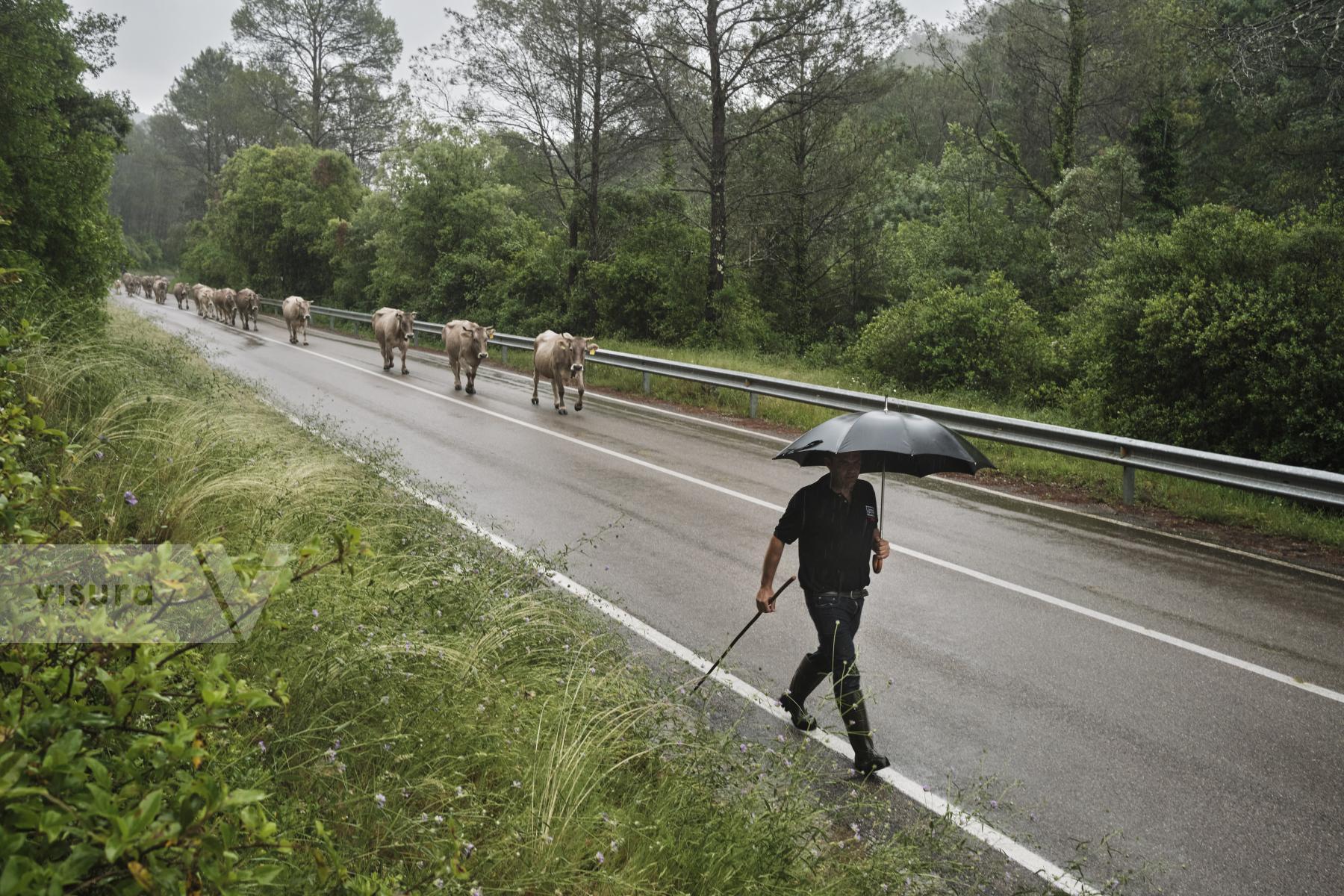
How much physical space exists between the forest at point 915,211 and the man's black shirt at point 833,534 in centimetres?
896

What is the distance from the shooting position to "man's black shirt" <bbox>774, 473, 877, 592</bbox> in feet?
17.8

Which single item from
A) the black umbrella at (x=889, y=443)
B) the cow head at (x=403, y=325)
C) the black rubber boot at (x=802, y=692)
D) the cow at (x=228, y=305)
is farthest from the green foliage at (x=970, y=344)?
the cow at (x=228, y=305)

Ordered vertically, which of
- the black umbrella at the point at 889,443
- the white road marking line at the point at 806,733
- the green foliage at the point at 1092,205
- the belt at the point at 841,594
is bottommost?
the white road marking line at the point at 806,733

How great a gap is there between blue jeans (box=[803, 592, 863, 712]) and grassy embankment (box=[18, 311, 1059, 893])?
46cm

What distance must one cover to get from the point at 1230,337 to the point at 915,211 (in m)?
22.5

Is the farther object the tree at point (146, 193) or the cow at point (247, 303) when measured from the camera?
the tree at point (146, 193)

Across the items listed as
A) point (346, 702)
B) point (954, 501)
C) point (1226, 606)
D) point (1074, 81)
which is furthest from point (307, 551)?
point (1074, 81)

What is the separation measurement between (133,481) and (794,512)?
4.61 meters

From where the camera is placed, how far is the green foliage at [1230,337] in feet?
37.9

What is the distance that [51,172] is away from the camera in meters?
11.2

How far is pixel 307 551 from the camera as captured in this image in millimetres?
2326

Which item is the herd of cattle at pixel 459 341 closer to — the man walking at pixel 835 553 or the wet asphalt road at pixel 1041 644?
the wet asphalt road at pixel 1041 644

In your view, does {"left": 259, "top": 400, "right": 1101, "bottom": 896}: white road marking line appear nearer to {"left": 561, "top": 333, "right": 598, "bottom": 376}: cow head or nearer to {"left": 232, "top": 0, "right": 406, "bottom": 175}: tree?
{"left": 561, "top": 333, "right": 598, "bottom": 376}: cow head

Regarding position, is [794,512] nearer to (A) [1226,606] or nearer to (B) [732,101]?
(A) [1226,606]
